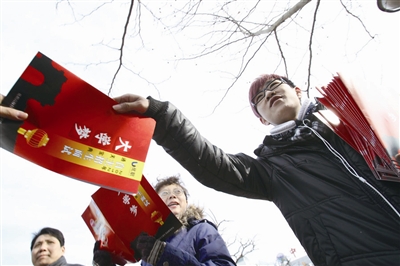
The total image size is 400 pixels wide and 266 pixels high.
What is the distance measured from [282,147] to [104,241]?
4.08 ft

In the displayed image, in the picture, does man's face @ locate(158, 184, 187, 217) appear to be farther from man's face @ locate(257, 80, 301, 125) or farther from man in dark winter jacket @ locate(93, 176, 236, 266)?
man's face @ locate(257, 80, 301, 125)

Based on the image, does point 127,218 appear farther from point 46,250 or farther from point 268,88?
point 46,250

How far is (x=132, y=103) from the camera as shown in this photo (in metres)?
1.08

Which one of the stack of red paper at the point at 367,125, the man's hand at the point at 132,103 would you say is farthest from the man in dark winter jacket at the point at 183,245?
the stack of red paper at the point at 367,125

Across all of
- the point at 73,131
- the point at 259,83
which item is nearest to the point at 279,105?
the point at 259,83

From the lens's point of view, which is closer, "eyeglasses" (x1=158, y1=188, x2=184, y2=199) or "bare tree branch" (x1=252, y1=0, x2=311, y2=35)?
"eyeglasses" (x1=158, y1=188, x2=184, y2=199)

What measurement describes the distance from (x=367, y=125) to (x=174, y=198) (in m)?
1.58

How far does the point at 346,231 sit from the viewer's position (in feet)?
3.55

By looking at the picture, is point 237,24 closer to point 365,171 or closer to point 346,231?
point 365,171

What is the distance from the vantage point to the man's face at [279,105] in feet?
5.24

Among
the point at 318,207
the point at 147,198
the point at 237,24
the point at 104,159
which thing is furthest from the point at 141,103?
the point at 237,24

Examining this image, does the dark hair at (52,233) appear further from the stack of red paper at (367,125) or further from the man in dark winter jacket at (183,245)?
the stack of red paper at (367,125)

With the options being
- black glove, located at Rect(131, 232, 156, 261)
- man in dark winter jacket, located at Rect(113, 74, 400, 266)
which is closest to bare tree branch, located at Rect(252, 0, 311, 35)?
man in dark winter jacket, located at Rect(113, 74, 400, 266)

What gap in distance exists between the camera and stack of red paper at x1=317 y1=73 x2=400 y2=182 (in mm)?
974
